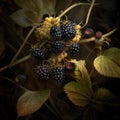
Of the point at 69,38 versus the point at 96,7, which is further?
the point at 96,7

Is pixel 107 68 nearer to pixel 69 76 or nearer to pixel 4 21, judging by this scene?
pixel 69 76

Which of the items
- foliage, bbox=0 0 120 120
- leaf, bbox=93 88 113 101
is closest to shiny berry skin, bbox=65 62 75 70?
foliage, bbox=0 0 120 120

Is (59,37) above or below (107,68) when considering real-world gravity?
above

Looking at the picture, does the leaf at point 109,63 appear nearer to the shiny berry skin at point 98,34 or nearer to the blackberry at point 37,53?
the shiny berry skin at point 98,34

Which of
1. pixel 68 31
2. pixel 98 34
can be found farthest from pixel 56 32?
pixel 98 34

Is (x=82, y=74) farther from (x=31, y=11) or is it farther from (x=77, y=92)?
(x=31, y=11)

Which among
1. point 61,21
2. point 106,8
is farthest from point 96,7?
point 61,21

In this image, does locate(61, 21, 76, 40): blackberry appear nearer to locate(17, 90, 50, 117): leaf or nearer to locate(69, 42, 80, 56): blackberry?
locate(69, 42, 80, 56): blackberry
